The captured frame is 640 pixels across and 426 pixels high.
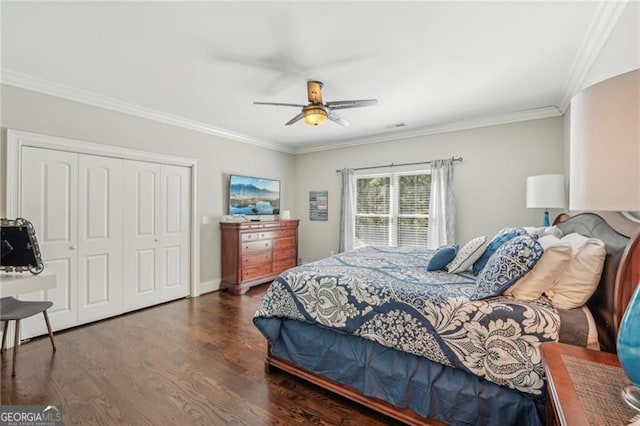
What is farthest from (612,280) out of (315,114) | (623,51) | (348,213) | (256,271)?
(256,271)

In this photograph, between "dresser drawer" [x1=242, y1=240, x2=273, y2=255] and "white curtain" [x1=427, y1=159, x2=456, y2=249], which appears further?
"dresser drawer" [x1=242, y1=240, x2=273, y2=255]

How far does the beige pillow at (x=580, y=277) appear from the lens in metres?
1.44

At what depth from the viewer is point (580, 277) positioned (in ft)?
4.87

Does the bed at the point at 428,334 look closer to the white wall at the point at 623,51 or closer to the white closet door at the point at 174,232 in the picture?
the white wall at the point at 623,51

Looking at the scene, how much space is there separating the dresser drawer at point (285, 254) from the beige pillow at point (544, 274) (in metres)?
3.92

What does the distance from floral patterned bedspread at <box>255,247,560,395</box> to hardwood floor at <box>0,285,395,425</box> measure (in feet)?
1.69

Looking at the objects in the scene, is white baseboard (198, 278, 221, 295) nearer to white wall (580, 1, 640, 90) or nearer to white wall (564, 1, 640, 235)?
white wall (564, 1, 640, 235)

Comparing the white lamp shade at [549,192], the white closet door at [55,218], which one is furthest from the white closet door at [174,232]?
the white lamp shade at [549,192]

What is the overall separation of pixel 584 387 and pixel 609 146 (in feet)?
2.48

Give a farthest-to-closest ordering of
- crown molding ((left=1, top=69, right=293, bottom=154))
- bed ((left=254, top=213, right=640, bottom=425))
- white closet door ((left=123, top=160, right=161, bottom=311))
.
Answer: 1. white closet door ((left=123, top=160, right=161, bottom=311))
2. crown molding ((left=1, top=69, right=293, bottom=154))
3. bed ((left=254, top=213, right=640, bottom=425))

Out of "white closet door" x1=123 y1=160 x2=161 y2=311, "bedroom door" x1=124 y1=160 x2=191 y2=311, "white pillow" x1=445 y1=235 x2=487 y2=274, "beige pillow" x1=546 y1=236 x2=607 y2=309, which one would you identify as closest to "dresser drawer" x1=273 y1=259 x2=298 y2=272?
"bedroom door" x1=124 y1=160 x2=191 y2=311

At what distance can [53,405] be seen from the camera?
1.87m

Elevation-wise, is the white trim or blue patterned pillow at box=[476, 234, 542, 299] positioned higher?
the white trim

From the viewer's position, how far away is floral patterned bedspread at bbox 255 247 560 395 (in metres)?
1.42
